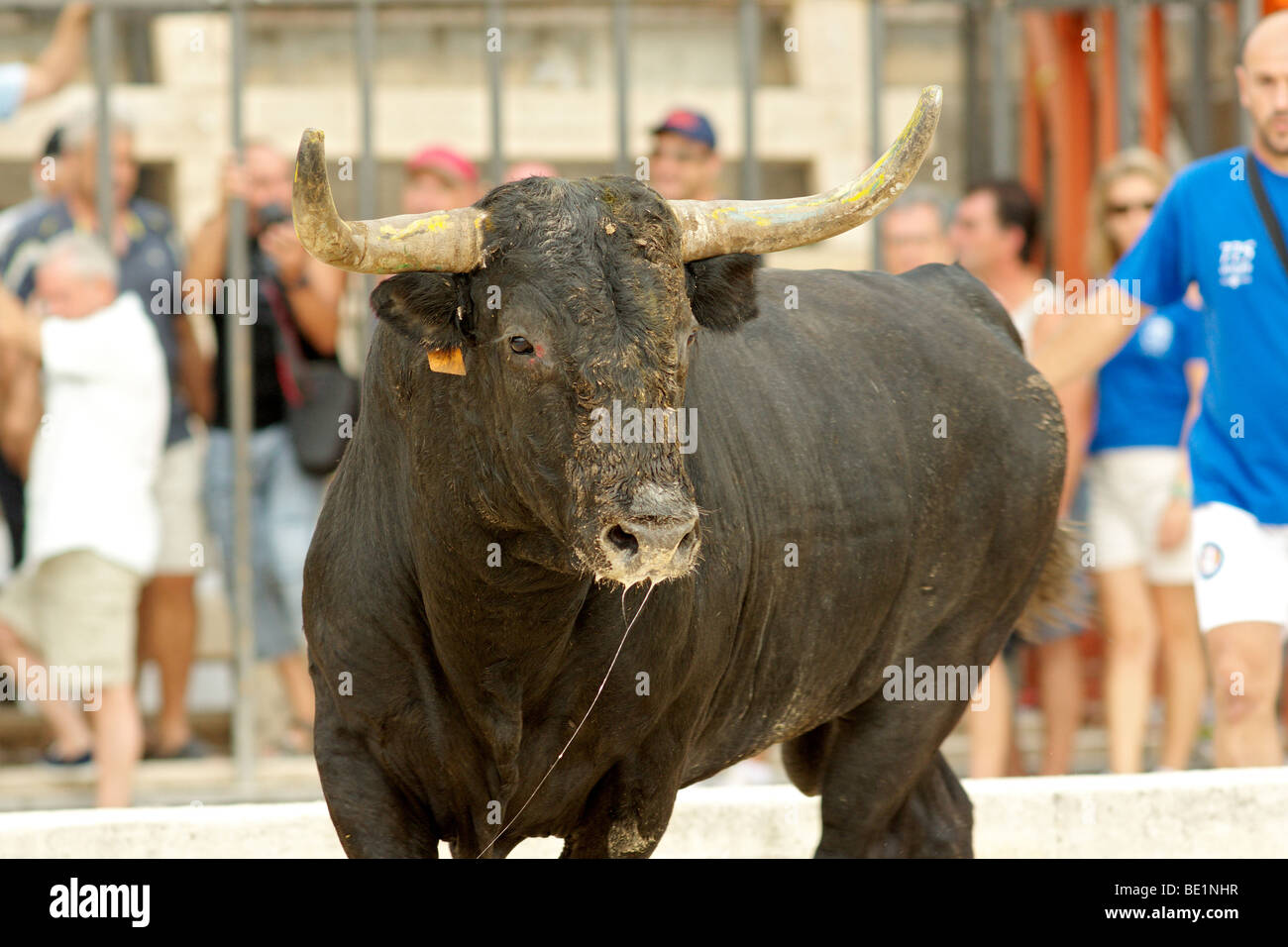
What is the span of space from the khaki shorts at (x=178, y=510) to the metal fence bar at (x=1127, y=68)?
365 centimetres

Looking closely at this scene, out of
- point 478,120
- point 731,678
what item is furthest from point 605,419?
point 478,120

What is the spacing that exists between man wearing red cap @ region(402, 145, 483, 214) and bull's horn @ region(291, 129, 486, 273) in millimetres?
3128

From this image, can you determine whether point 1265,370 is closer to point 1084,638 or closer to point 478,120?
point 1084,638

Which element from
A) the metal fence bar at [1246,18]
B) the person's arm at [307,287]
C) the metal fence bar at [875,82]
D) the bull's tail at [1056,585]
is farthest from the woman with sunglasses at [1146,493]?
the person's arm at [307,287]

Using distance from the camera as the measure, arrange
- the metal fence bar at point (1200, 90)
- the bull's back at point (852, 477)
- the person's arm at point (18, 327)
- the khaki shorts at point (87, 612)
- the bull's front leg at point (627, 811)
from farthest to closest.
Answer: the metal fence bar at point (1200, 90)
the person's arm at point (18, 327)
the khaki shorts at point (87, 612)
the bull's back at point (852, 477)
the bull's front leg at point (627, 811)

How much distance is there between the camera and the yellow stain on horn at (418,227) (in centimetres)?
396

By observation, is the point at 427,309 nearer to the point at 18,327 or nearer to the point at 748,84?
the point at 18,327

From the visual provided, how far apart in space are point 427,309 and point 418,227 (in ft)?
0.54

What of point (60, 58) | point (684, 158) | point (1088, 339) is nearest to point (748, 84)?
point (684, 158)

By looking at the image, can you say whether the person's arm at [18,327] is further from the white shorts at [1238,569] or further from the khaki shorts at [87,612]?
the white shorts at [1238,569]

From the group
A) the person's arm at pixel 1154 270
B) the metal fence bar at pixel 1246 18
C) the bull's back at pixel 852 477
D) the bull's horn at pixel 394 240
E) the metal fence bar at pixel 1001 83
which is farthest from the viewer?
Answer: the metal fence bar at pixel 1246 18

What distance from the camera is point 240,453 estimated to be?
23.0 feet

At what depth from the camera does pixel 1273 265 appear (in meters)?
5.57

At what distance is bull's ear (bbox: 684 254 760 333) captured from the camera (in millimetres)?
4277
